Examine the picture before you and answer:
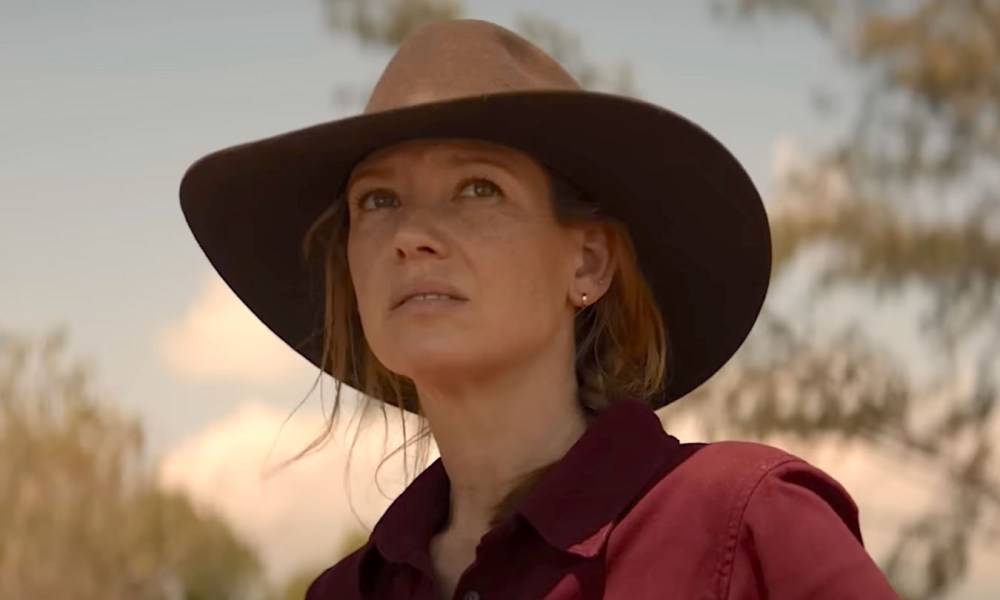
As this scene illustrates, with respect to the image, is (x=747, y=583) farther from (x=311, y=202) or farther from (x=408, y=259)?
(x=311, y=202)

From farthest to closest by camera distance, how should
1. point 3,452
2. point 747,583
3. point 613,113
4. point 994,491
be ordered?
point 3,452
point 994,491
point 613,113
point 747,583

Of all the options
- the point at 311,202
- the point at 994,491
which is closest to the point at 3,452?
the point at 994,491

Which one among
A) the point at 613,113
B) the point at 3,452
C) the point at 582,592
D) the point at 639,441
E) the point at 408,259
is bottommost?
the point at 582,592

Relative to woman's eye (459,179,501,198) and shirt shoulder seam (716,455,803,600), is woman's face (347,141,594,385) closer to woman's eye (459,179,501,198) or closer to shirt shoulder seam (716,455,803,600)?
woman's eye (459,179,501,198)

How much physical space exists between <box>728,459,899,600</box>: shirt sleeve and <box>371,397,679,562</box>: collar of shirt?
207 mm

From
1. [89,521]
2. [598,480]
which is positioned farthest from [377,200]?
[89,521]

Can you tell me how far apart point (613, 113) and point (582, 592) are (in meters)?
0.67

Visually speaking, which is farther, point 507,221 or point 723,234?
point 723,234

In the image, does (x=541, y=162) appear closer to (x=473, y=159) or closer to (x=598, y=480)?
(x=473, y=159)

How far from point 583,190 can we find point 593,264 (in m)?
0.12

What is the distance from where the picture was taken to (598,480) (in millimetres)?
2447

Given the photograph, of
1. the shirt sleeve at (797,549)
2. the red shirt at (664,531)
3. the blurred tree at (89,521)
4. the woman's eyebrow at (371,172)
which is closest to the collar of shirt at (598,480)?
the red shirt at (664,531)

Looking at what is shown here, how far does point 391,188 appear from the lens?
2598 millimetres

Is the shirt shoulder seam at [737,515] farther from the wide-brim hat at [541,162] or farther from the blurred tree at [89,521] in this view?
the blurred tree at [89,521]
